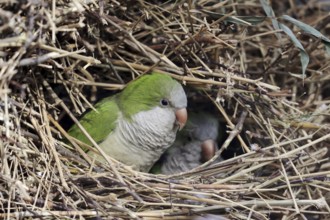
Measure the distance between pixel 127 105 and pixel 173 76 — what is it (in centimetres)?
25

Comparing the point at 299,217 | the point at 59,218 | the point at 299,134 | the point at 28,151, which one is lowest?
the point at 299,217

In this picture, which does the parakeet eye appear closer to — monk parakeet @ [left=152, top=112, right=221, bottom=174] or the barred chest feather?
the barred chest feather

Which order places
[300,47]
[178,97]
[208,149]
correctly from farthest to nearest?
[208,149] < [178,97] < [300,47]

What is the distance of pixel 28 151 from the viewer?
249 centimetres

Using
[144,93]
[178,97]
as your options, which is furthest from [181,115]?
[144,93]

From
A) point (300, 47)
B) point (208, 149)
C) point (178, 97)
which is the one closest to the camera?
point (300, 47)

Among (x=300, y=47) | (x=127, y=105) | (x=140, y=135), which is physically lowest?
(x=140, y=135)

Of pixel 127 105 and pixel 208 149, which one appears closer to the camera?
pixel 127 105

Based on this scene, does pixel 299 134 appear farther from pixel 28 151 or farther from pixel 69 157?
pixel 28 151

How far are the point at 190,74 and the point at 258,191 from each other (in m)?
0.63

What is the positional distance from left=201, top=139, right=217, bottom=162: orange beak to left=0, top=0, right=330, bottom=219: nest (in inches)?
5.7

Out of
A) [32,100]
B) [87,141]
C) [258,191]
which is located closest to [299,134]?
[258,191]

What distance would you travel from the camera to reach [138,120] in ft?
9.97

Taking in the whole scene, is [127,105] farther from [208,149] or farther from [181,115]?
[208,149]
